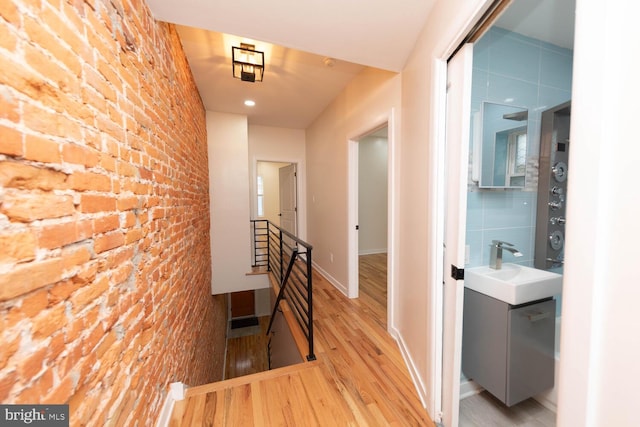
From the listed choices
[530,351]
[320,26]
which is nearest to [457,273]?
→ [530,351]

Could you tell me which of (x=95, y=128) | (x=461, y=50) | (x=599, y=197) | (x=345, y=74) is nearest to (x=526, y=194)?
(x=461, y=50)

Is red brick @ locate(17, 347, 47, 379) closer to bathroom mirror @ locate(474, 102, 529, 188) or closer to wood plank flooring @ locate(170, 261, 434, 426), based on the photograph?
wood plank flooring @ locate(170, 261, 434, 426)

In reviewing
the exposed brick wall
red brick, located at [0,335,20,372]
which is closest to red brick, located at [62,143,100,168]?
the exposed brick wall

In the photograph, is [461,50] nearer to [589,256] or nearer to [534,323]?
[589,256]

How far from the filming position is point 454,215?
1.20m

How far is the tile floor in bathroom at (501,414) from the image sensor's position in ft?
4.78

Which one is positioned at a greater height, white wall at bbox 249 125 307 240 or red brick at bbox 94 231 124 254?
white wall at bbox 249 125 307 240

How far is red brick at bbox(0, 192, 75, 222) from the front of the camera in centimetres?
48

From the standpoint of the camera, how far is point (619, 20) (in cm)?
47

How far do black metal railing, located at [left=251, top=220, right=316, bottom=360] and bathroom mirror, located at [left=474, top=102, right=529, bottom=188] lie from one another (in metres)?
1.46

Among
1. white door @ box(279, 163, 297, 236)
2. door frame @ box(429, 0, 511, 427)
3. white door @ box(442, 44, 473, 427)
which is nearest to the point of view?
white door @ box(442, 44, 473, 427)

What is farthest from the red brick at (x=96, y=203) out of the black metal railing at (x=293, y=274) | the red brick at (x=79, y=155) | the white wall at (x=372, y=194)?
the white wall at (x=372, y=194)

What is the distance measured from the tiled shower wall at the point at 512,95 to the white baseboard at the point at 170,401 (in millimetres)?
2206

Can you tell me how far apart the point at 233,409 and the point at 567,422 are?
1.63 meters
